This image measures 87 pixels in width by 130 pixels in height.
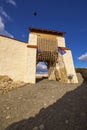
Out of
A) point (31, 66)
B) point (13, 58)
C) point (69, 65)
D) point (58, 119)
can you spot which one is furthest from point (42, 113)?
point (69, 65)

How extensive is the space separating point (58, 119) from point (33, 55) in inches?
377

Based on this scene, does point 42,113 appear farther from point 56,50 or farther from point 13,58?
point 56,50

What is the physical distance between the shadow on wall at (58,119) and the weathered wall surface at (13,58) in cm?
736

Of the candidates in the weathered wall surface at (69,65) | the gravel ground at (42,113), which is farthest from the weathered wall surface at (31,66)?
the gravel ground at (42,113)

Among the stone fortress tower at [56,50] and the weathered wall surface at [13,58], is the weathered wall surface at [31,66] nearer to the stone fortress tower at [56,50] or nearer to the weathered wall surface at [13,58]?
the stone fortress tower at [56,50]

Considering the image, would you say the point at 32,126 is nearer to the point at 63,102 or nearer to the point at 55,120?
the point at 55,120

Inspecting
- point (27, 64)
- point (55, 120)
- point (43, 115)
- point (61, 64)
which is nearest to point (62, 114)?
point (55, 120)

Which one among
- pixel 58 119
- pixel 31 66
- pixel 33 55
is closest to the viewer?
pixel 58 119

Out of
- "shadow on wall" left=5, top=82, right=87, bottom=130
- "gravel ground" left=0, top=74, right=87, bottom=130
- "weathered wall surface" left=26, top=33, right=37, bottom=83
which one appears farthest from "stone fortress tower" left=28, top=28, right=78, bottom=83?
"shadow on wall" left=5, top=82, right=87, bottom=130

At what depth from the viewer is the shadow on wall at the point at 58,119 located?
459cm

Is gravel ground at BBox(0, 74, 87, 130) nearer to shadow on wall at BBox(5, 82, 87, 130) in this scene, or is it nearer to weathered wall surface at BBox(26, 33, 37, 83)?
shadow on wall at BBox(5, 82, 87, 130)

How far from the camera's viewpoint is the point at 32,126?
4.75 meters

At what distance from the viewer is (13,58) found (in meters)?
13.3

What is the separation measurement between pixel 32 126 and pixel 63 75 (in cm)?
1011
